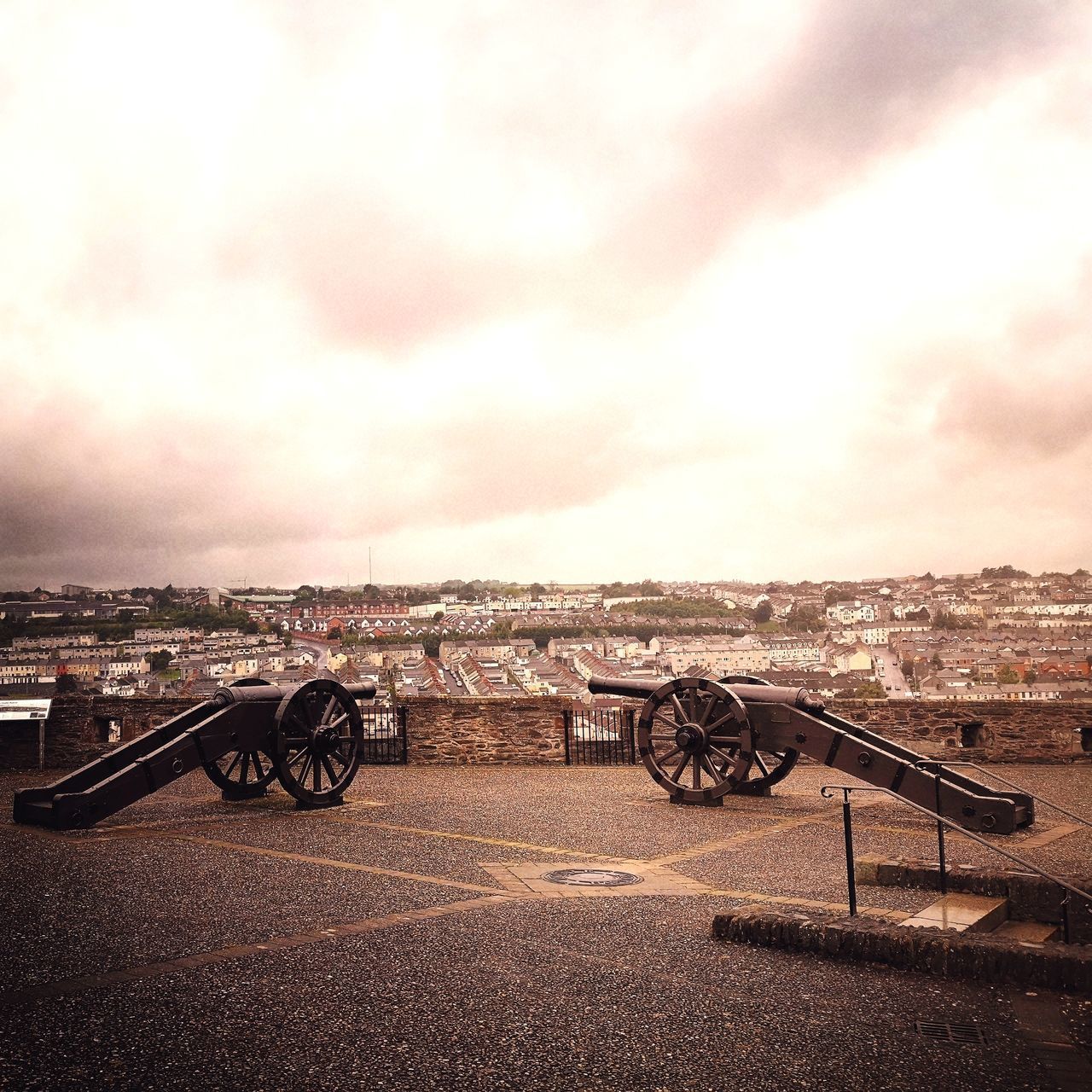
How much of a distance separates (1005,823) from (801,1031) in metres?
4.98

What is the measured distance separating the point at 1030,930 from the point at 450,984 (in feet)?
10.7

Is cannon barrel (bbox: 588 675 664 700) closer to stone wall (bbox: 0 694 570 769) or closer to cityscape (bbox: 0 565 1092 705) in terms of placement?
cityscape (bbox: 0 565 1092 705)

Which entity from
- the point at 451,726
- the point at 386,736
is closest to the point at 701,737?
the point at 451,726

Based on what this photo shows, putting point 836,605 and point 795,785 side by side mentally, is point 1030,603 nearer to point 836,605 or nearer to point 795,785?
point 836,605

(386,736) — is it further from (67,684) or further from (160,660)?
(160,660)

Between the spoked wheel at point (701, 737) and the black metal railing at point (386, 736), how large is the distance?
464 cm

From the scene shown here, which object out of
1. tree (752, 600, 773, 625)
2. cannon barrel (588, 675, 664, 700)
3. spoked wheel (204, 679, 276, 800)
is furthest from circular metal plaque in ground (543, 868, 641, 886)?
tree (752, 600, 773, 625)

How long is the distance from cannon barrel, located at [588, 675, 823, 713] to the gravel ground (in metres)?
1.87

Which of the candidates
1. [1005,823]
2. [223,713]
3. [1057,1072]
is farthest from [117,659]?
[1057,1072]

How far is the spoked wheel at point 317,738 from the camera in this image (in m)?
10.1

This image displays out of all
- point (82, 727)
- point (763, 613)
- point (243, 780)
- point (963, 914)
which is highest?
point (763, 613)

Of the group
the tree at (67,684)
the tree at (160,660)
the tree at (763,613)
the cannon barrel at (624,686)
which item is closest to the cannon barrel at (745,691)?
the cannon barrel at (624,686)

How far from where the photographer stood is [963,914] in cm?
535

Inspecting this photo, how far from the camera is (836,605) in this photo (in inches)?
875
